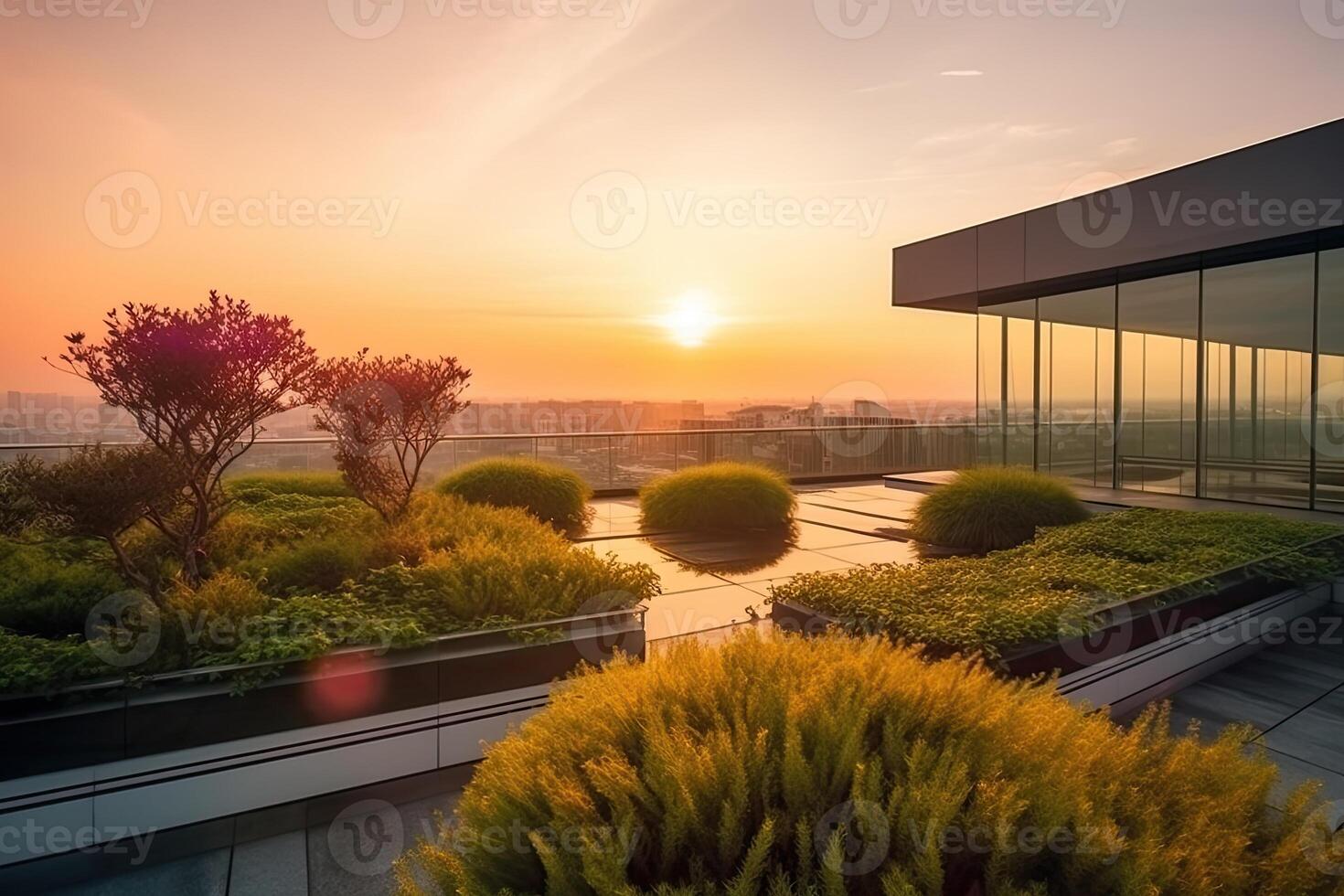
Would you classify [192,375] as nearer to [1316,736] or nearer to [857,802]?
[857,802]

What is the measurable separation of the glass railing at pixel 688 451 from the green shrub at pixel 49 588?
13.9ft

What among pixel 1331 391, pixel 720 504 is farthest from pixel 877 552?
pixel 1331 391

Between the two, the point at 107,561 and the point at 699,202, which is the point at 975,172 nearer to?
the point at 699,202

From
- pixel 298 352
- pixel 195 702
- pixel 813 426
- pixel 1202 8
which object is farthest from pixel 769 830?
pixel 813 426

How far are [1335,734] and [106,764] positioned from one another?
515 centimetres

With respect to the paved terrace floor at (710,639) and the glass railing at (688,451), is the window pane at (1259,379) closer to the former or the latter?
the paved terrace floor at (710,639)

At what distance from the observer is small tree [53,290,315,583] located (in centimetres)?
421

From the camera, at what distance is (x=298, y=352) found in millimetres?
4789
